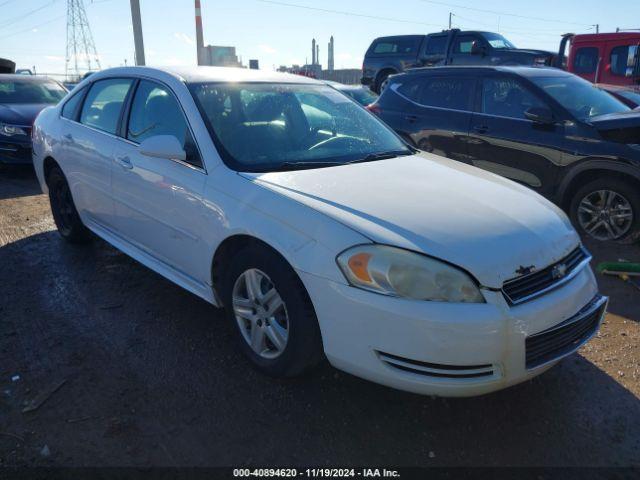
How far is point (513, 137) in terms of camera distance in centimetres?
548

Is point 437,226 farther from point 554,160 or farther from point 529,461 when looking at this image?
point 554,160

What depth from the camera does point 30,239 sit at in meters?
5.11

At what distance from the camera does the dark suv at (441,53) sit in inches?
504

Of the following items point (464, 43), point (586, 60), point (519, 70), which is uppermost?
point (464, 43)

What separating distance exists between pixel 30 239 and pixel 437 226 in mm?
4402

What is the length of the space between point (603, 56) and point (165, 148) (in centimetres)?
1147

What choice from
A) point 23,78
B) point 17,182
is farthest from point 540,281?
point 23,78

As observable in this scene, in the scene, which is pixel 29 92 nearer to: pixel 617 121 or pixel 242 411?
pixel 242 411

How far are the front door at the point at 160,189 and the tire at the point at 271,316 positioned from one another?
0.30m

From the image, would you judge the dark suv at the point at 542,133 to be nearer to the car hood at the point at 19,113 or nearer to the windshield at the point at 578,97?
the windshield at the point at 578,97

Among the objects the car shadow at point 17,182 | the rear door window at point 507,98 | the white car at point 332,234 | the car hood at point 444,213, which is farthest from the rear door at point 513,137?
the car shadow at point 17,182

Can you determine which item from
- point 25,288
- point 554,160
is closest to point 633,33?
point 554,160

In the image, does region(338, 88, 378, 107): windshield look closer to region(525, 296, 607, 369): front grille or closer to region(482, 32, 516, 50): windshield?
region(482, 32, 516, 50): windshield

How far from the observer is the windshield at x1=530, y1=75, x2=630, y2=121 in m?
5.32
